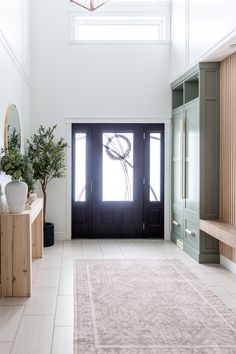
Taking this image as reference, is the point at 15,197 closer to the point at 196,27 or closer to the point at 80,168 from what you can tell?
the point at 80,168

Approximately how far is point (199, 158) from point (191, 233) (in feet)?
3.64

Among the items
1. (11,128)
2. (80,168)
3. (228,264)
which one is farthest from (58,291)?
(80,168)

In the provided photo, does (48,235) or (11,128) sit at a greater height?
(11,128)

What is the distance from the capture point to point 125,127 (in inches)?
295

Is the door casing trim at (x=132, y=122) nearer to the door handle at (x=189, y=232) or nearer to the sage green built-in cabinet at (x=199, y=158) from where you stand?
the sage green built-in cabinet at (x=199, y=158)

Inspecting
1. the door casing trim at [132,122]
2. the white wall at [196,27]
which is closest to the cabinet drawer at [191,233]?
the door casing trim at [132,122]

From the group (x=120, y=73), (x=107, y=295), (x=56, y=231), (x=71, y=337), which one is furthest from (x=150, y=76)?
(x=71, y=337)

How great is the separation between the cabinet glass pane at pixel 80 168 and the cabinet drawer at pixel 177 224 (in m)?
1.60

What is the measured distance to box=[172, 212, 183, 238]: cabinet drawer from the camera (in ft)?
22.1

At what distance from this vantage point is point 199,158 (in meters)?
5.74

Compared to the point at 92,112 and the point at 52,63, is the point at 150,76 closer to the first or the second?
the point at 92,112

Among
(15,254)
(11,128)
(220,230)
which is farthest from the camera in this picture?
(11,128)

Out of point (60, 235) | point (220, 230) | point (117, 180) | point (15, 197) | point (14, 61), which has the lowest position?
point (60, 235)

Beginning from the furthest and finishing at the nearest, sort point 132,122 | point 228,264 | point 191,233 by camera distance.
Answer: point 132,122
point 191,233
point 228,264
